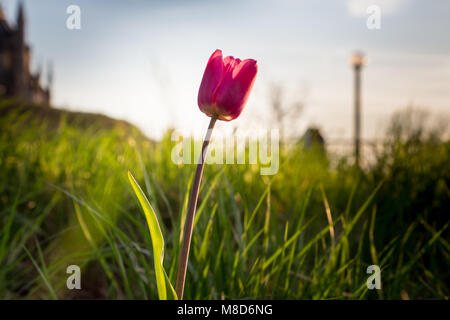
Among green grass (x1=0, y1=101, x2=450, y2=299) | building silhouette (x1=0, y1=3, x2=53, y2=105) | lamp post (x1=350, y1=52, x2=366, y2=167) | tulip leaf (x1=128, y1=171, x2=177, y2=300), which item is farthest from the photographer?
building silhouette (x1=0, y1=3, x2=53, y2=105)

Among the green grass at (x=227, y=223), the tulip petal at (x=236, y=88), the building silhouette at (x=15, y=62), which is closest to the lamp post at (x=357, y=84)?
the green grass at (x=227, y=223)

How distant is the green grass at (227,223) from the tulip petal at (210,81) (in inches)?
10.9

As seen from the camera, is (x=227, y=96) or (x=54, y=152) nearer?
(x=227, y=96)

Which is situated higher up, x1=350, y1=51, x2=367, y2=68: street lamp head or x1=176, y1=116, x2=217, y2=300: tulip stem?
x1=350, y1=51, x2=367, y2=68: street lamp head

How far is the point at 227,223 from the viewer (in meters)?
1.04

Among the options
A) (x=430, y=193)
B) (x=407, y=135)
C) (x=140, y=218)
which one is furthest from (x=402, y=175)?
(x=140, y=218)

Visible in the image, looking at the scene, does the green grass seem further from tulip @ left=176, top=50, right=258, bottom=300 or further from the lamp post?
the lamp post

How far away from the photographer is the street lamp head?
25.0 ft

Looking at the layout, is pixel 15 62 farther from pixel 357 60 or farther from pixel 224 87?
pixel 224 87

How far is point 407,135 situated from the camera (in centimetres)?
225

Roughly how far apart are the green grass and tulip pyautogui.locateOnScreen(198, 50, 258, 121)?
280 millimetres

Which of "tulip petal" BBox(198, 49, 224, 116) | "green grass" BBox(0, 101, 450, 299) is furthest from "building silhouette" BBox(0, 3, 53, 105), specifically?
"tulip petal" BBox(198, 49, 224, 116)
